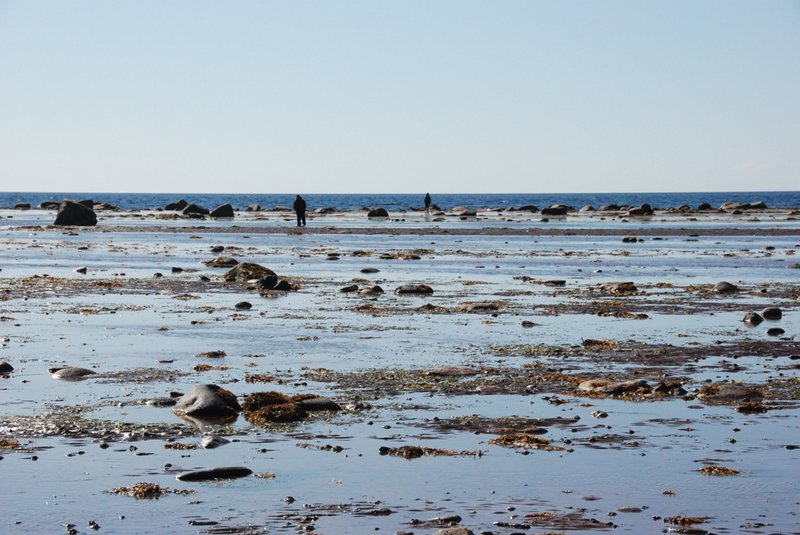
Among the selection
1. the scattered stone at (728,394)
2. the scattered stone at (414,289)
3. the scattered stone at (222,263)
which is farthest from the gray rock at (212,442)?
the scattered stone at (222,263)

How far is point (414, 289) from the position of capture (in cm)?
3158

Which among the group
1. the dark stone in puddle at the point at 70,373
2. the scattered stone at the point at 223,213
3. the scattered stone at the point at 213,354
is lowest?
the scattered stone at the point at 223,213

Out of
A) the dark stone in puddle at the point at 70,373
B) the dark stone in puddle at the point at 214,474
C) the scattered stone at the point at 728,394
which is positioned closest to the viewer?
the dark stone in puddle at the point at 214,474

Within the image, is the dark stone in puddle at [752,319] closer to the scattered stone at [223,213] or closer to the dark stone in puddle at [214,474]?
the dark stone in puddle at [214,474]

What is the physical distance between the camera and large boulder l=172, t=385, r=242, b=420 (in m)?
14.4

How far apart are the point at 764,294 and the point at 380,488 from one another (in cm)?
2255

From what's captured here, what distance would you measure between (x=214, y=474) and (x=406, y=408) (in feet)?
13.4

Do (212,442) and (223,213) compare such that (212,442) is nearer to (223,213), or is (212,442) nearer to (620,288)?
(620,288)

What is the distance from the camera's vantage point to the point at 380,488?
36.3 feet

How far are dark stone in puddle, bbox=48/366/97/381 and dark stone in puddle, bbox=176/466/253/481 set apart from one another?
640 centimetres

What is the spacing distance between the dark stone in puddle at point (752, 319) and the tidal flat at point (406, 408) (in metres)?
0.29

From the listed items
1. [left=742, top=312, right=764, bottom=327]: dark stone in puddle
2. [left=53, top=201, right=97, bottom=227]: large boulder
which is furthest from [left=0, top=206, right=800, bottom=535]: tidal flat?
[left=53, top=201, right=97, bottom=227]: large boulder

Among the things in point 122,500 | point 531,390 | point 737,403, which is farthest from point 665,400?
point 122,500

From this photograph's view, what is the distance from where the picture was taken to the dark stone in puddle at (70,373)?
56.6 ft
